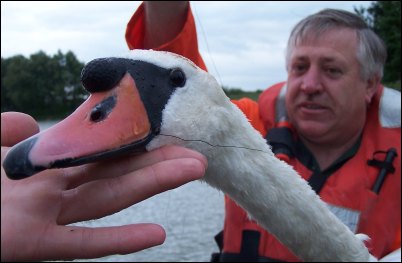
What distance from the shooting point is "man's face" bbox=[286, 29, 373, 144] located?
9.00 ft

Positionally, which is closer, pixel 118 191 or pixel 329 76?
pixel 118 191

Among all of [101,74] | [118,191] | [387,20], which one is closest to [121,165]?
[118,191]

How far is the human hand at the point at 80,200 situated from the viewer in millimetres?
735

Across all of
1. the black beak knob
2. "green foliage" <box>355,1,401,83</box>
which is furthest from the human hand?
"green foliage" <box>355,1,401,83</box>

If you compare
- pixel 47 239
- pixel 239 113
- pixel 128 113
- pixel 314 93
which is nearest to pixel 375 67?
pixel 314 93

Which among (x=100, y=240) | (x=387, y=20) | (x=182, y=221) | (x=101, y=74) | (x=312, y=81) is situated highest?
(x=101, y=74)

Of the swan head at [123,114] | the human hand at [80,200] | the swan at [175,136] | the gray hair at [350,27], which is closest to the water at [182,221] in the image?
the gray hair at [350,27]

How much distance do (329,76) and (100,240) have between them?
223 cm

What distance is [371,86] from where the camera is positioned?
3033mm

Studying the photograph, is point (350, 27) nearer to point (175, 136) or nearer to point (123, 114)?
point (175, 136)

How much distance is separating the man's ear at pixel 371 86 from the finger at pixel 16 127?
2.50 m

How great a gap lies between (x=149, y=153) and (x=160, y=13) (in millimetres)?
1474

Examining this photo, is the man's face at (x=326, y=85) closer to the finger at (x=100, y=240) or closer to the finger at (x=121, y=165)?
the finger at (x=121, y=165)

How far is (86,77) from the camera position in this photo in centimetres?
92
